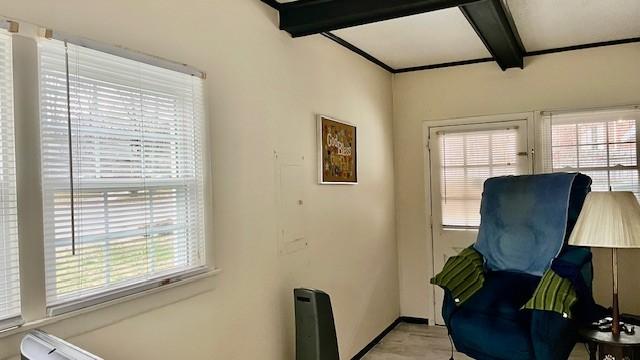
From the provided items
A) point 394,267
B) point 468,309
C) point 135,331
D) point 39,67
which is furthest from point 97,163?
point 394,267

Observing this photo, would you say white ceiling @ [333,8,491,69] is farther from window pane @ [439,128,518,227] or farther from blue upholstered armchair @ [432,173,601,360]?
blue upholstered armchair @ [432,173,601,360]

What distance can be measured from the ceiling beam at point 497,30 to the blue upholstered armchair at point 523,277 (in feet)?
3.06

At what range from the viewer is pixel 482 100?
407 centimetres

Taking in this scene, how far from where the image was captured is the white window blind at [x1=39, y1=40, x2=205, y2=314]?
144cm

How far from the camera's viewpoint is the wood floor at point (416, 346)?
3.52 meters

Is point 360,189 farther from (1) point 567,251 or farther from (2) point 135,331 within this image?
(2) point 135,331

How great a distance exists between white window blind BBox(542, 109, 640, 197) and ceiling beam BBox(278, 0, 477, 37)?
2.06 meters

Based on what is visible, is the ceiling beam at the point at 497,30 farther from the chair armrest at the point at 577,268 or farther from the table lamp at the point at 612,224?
the chair armrest at the point at 577,268

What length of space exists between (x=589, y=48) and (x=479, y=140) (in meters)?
1.09

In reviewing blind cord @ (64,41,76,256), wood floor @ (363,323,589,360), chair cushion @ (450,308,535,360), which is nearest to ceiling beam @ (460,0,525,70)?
chair cushion @ (450,308,535,360)

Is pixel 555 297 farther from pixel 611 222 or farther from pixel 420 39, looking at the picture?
pixel 420 39

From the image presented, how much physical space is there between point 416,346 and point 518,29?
252 centimetres

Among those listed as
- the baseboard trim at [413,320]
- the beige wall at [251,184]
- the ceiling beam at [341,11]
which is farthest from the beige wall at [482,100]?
the ceiling beam at [341,11]

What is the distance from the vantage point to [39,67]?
140cm
